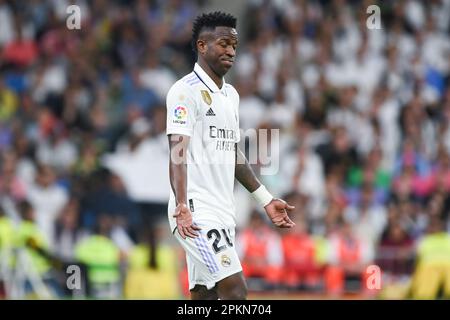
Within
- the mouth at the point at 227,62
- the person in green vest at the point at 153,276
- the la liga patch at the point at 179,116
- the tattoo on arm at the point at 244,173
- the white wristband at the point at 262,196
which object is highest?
the mouth at the point at 227,62

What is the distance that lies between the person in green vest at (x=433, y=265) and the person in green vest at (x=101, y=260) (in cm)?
355

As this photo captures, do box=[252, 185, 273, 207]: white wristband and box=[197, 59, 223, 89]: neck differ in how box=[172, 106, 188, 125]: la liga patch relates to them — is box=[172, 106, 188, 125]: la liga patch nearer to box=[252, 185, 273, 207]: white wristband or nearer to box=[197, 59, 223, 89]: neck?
box=[197, 59, 223, 89]: neck

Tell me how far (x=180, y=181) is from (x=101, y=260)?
685 cm

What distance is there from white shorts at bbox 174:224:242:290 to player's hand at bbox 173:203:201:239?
27 centimetres

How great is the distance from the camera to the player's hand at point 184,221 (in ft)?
25.5

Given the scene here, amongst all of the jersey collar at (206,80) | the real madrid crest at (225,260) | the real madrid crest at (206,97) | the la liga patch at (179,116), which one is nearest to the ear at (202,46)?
the jersey collar at (206,80)

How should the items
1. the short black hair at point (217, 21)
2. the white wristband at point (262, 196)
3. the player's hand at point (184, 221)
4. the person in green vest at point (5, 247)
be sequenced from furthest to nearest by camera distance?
the person in green vest at point (5, 247)
the white wristband at point (262, 196)
the short black hair at point (217, 21)
the player's hand at point (184, 221)

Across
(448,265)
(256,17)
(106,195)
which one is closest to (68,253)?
(106,195)

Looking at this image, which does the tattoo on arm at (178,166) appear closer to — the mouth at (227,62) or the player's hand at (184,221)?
the player's hand at (184,221)

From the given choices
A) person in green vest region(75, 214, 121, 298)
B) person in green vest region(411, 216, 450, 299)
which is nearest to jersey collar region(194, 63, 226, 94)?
person in green vest region(75, 214, 121, 298)

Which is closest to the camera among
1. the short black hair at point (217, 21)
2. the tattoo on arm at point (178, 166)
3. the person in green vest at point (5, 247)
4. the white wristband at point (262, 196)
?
the tattoo on arm at point (178, 166)

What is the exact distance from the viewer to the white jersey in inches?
319
